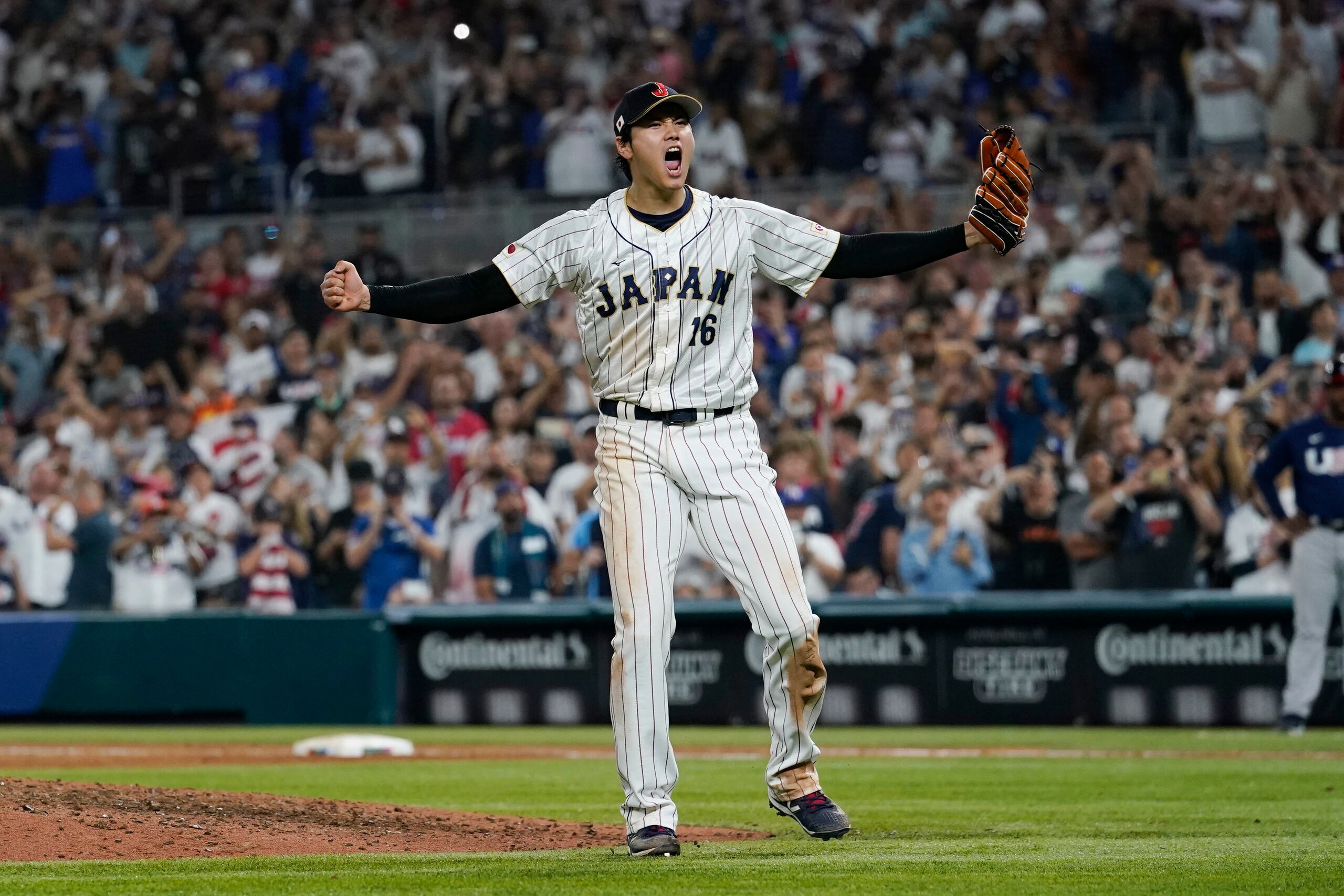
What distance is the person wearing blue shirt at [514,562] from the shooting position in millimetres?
14531

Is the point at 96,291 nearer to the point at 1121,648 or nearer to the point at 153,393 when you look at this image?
the point at 153,393

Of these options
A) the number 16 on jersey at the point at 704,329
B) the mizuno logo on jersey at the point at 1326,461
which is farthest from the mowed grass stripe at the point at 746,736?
the number 16 on jersey at the point at 704,329

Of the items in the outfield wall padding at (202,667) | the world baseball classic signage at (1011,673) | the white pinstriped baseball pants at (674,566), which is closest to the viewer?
the white pinstriped baseball pants at (674,566)

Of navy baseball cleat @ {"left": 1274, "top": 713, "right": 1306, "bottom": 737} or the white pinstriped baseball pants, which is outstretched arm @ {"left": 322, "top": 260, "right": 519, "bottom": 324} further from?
navy baseball cleat @ {"left": 1274, "top": 713, "right": 1306, "bottom": 737}

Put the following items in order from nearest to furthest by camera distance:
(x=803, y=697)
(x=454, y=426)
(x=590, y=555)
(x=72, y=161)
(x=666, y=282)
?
(x=666, y=282)
(x=803, y=697)
(x=590, y=555)
(x=454, y=426)
(x=72, y=161)

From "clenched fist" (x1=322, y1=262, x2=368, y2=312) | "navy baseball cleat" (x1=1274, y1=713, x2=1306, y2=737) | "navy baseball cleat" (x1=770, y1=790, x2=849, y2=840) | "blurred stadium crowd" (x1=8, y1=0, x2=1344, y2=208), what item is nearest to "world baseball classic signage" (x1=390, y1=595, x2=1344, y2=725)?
"navy baseball cleat" (x1=1274, y1=713, x2=1306, y2=737)

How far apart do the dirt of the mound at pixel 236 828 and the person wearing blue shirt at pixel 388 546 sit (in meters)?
7.23

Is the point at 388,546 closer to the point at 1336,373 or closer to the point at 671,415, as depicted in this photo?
the point at 1336,373

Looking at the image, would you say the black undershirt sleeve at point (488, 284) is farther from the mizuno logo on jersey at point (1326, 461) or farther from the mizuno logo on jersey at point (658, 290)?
the mizuno logo on jersey at point (1326, 461)

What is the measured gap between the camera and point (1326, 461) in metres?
11.4

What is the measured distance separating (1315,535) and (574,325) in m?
7.99

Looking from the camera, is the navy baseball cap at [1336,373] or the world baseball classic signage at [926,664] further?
the world baseball classic signage at [926,664]

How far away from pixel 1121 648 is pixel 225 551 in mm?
7299

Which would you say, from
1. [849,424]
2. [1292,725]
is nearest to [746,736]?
[849,424]
